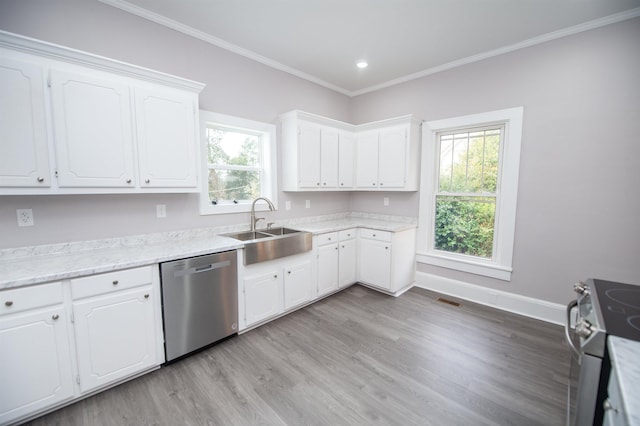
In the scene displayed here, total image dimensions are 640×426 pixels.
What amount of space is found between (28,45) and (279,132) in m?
2.21

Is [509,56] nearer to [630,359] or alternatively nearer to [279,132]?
[279,132]

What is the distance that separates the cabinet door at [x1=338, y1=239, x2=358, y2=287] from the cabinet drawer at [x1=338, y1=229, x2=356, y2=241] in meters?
0.05

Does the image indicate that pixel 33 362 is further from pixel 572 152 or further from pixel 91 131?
pixel 572 152

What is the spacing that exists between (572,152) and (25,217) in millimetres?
4782

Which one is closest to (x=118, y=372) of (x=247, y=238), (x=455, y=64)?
(x=247, y=238)

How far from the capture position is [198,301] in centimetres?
222

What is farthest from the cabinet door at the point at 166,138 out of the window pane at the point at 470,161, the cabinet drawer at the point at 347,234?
the window pane at the point at 470,161

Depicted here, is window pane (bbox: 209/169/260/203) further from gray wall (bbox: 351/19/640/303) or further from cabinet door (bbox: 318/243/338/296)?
gray wall (bbox: 351/19/640/303)

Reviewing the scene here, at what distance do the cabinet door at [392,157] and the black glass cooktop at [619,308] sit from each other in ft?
7.72

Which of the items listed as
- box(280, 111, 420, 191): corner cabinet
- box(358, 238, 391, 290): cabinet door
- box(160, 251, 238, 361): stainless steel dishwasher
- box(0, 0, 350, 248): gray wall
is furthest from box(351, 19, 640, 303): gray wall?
box(160, 251, 238, 361): stainless steel dishwasher

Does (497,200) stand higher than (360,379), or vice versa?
(497,200)

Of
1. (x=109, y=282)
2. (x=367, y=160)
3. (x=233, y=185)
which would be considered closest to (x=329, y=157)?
(x=367, y=160)

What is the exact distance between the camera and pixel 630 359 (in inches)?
32.6

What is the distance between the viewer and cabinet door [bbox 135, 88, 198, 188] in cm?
215
